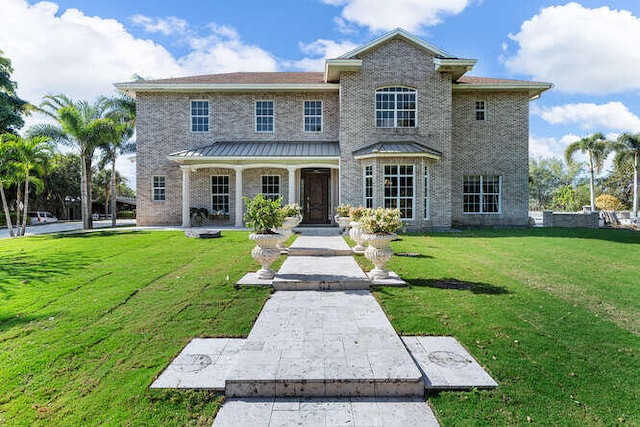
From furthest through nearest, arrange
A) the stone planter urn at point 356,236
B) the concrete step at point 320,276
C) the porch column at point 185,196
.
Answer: the porch column at point 185,196, the stone planter urn at point 356,236, the concrete step at point 320,276

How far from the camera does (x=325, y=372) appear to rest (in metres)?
3.66

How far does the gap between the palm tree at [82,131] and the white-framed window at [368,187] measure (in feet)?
46.5

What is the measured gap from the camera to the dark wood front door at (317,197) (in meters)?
18.6

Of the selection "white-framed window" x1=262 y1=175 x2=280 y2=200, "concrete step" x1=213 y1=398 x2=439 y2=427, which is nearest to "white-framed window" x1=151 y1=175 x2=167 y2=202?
"white-framed window" x1=262 y1=175 x2=280 y2=200

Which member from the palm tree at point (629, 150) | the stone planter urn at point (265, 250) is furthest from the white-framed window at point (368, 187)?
the palm tree at point (629, 150)

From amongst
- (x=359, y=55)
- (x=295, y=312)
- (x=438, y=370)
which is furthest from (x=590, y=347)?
(x=359, y=55)

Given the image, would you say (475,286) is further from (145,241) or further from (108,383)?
(145,241)

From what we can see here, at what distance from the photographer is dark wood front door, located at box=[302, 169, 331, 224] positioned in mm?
18641

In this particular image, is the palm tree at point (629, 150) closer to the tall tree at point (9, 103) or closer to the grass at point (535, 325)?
the grass at point (535, 325)

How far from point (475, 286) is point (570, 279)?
245 cm

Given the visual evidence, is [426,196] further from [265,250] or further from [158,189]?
[158,189]

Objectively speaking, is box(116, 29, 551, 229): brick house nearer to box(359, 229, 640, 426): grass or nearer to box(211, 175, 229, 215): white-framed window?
box(211, 175, 229, 215): white-framed window

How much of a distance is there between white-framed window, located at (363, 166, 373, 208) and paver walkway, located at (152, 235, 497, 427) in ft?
37.3

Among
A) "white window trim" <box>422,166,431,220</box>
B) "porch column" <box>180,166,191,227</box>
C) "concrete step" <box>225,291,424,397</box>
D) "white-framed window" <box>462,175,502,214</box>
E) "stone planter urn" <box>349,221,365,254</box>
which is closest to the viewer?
"concrete step" <box>225,291,424,397</box>
